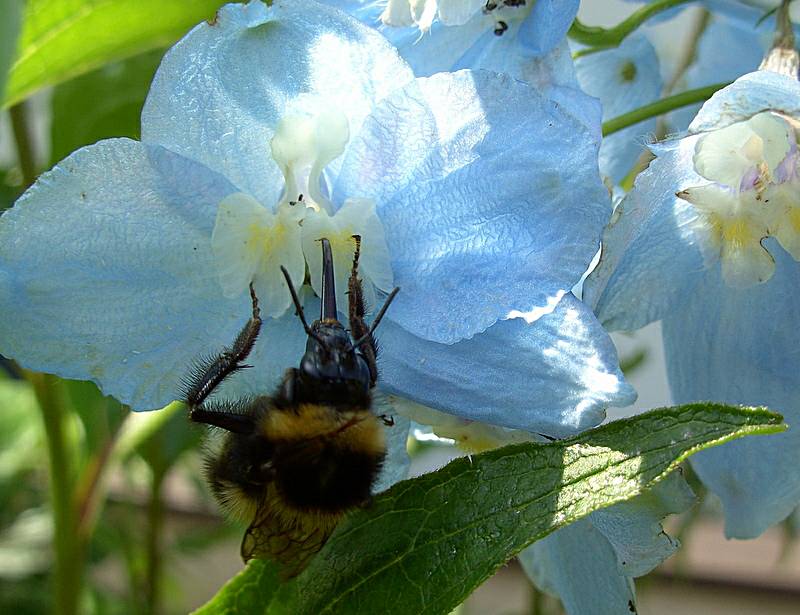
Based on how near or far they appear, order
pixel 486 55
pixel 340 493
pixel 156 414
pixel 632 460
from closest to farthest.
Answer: pixel 632 460
pixel 340 493
pixel 486 55
pixel 156 414

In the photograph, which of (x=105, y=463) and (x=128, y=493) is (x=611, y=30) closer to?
(x=105, y=463)

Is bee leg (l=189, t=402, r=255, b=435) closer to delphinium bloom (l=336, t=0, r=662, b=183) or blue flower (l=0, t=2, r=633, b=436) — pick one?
blue flower (l=0, t=2, r=633, b=436)

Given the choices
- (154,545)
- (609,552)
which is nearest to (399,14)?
(609,552)

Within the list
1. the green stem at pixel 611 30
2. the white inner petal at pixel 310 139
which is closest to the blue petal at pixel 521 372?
the white inner petal at pixel 310 139

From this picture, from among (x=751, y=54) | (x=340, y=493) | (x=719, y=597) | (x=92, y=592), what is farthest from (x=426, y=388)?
A: (x=719, y=597)

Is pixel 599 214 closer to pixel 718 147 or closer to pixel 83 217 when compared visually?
pixel 718 147
